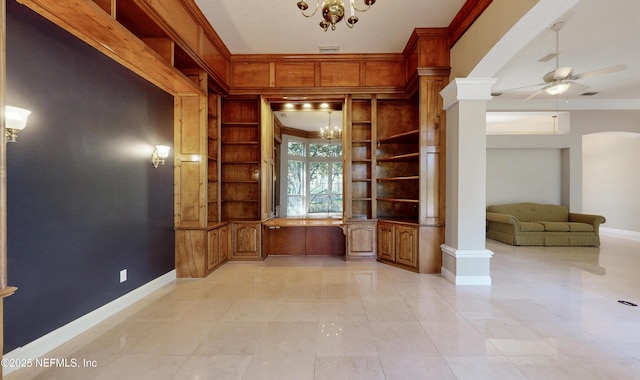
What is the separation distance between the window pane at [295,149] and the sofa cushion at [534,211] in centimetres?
558

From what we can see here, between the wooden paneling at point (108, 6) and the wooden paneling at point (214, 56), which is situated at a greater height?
the wooden paneling at point (214, 56)

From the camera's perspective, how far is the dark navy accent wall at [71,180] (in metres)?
2.02

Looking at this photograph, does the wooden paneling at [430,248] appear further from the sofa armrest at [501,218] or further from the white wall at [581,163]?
the white wall at [581,163]

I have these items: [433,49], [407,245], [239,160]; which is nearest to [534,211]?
[407,245]

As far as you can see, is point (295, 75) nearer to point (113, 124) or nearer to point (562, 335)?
point (113, 124)

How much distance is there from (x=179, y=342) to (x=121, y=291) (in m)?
1.19

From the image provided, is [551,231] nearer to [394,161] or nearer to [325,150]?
[394,161]

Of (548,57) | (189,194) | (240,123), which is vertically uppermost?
(548,57)

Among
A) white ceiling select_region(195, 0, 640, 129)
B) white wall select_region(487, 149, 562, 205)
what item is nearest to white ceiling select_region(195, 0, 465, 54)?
white ceiling select_region(195, 0, 640, 129)

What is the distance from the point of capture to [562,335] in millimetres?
2439

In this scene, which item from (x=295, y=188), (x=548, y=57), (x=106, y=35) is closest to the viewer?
(x=106, y=35)

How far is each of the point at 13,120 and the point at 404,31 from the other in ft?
14.5

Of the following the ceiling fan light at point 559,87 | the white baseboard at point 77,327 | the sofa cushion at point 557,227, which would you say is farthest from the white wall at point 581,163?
the white baseboard at point 77,327

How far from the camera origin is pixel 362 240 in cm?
493
